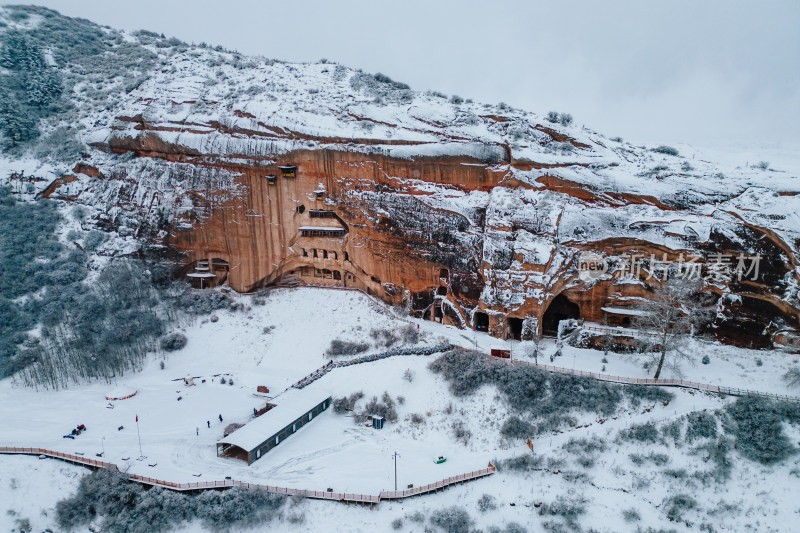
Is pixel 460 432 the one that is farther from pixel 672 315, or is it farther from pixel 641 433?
pixel 672 315

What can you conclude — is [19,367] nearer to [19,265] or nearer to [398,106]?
[19,265]

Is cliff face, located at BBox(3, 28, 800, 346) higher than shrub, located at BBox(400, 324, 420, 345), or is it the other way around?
cliff face, located at BBox(3, 28, 800, 346)

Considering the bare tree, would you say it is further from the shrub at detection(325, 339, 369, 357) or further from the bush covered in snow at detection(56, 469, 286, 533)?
the bush covered in snow at detection(56, 469, 286, 533)

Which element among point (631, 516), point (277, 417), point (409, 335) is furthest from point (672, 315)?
point (277, 417)

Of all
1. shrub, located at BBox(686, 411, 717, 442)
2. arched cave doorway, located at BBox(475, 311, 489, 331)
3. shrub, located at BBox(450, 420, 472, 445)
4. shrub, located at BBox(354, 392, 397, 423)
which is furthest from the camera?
arched cave doorway, located at BBox(475, 311, 489, 331)

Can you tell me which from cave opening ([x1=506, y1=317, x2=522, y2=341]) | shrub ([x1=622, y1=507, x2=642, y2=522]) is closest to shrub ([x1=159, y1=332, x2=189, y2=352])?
cave opening ([x1=506, y1=317, x2=522, y2=341])

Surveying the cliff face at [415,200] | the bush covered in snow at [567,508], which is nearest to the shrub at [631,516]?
the bush covered in snow at [567,508]

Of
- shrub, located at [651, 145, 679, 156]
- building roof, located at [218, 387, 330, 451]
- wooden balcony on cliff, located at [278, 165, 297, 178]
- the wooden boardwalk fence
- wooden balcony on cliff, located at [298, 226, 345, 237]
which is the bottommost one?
the wooden boardwalk fence
